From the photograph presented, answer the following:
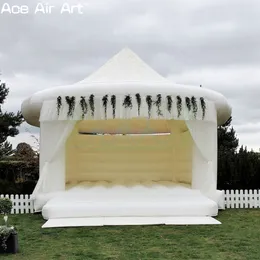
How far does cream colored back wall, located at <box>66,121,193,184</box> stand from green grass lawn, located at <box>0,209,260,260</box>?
4230 millimetres

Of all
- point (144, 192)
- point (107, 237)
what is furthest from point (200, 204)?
point (107, 237)

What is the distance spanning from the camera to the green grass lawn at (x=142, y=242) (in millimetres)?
5758

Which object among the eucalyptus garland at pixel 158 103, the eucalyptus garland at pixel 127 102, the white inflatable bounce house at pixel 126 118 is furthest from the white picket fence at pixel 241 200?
the eucalyptus garland at pixel 127 102

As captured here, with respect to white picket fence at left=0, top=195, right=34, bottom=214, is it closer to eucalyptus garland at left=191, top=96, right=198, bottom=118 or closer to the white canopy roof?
the white canopy roof

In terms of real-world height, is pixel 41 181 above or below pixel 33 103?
below

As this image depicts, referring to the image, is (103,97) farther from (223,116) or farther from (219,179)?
(219,179)

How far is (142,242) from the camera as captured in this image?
654 centimetres

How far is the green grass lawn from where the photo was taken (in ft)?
18.9

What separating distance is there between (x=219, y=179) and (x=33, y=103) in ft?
19.8

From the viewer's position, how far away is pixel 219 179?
44.1 ft

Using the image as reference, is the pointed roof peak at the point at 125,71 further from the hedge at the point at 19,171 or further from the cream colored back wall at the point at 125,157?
the hedge at the point at 19,171

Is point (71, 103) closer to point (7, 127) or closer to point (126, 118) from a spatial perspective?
point (126, 118)

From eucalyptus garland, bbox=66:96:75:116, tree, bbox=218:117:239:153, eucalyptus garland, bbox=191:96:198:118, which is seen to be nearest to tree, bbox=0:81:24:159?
eucalyptus garland, bbox=66:96:75:116

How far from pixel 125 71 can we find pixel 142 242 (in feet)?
16.7
